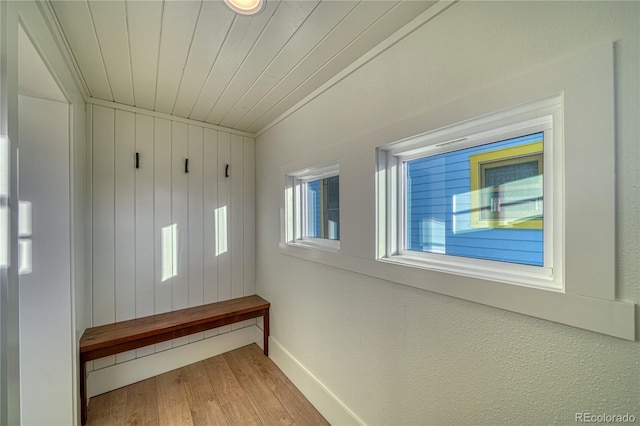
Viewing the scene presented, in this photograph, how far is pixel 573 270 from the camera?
69 cm

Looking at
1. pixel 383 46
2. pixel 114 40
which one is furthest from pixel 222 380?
pixel 383 46

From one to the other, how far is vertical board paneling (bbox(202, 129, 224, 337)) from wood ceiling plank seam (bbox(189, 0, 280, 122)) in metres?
0.52

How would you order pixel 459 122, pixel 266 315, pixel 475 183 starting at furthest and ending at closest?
pixel 266 315, pixel 475 183, pixel 459 122

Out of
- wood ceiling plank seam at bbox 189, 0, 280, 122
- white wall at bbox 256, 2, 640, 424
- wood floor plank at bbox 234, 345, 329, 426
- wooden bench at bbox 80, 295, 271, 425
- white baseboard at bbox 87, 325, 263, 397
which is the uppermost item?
wood ceiling plank seam at bbox 189, 0, 280, 122

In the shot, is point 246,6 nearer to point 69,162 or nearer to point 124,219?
point 69,162

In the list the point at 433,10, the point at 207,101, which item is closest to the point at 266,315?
the point at 207,101

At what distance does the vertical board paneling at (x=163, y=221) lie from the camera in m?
2.10

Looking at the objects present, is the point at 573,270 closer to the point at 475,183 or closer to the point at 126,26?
the point at 475,183

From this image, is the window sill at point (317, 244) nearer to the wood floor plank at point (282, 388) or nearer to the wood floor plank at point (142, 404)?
the wood floor plank at point (282, 388)

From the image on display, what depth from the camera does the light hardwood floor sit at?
160cm

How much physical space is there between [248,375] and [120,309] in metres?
1.18

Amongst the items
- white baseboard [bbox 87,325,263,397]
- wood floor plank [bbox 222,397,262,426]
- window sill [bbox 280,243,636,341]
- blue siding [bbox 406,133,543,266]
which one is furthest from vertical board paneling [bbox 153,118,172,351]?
blue siding [bbox 406,133,543,266]

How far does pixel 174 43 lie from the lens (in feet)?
4.03

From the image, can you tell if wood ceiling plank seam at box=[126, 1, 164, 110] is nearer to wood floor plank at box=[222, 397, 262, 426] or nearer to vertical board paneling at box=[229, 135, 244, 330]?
vertical board paneling at box=[229, 135, 244, 330]
